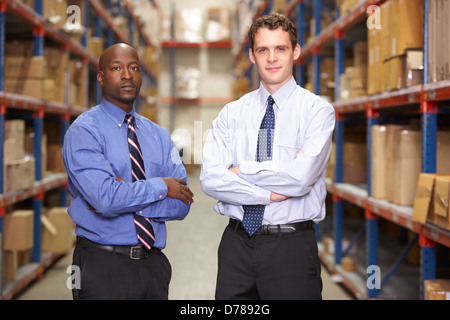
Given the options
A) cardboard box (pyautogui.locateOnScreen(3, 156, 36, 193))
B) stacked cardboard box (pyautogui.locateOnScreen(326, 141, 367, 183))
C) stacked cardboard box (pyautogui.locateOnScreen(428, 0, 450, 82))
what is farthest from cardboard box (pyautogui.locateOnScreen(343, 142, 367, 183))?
cardboard box (pyautogui.locateOnScreen(3, 156, 36, 193))

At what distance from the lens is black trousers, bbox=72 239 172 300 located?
177cm

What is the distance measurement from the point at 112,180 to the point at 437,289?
184cm

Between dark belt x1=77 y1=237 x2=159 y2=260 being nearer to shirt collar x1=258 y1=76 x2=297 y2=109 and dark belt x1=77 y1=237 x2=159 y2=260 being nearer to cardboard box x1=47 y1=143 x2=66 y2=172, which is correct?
shirt collar x1=258 y1=76 x2=297 y2=109

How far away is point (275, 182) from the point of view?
5.99 ft

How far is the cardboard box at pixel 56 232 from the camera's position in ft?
16.5

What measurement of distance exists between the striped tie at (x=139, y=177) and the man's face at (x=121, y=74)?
160 mm

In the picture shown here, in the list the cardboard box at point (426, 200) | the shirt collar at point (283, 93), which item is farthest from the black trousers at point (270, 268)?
the cardboard box at point (426, 200)

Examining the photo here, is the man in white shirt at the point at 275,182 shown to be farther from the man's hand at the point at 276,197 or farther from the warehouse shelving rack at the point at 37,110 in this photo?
the warehouse shelving rack at the point at 37,110

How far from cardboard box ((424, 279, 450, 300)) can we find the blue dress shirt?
4.92 ft

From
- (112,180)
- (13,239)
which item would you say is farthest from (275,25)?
(13,239)

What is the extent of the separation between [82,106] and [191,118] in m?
8.81

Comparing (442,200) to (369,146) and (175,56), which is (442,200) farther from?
(175,56)

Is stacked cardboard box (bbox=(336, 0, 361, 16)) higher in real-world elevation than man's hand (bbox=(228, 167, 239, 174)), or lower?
higher

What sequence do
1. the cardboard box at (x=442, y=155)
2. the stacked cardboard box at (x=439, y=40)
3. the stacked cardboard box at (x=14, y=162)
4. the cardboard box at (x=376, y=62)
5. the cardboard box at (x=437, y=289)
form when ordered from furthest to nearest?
the stacked cardboard box at (x=14, y=162)
the cardboard box at (x=376, y=62)
the cardboard box at (x=442, y=155)
the stacked cardboard box at (x=439, y=40)
the cardboard box at (x=437, y=289)
